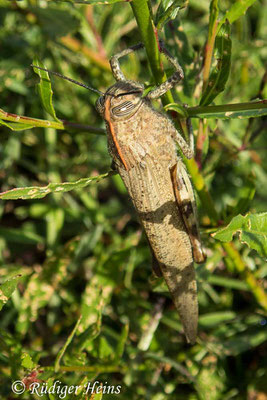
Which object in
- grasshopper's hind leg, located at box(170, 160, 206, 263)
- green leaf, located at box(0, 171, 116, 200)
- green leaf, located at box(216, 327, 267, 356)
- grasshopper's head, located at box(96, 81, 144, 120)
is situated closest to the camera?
green leaf, located at box(0, 171, 116, 200)

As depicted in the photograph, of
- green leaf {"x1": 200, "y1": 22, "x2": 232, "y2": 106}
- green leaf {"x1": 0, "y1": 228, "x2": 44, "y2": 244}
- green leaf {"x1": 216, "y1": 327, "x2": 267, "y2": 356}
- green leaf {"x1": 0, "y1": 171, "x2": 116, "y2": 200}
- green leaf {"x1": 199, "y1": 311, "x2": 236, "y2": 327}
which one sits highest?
green leaf {"x1": 200, "y1": 22, "x2": 232, "y2": 106}

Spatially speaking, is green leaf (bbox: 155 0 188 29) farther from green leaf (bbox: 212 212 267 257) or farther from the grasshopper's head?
green leaf (bbox: 212 212 267 257)

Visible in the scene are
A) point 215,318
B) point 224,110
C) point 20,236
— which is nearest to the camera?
point 224,110

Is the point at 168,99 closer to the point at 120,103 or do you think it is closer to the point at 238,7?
the point at 120,103

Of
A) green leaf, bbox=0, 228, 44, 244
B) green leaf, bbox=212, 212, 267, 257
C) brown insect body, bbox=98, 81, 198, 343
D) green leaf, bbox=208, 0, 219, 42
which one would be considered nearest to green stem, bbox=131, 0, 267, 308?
brown insect body, bbox=98, 81, 198, 343

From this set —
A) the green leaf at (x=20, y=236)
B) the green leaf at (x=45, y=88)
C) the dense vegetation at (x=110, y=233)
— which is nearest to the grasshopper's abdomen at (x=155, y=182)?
the dense vegetation at (x=110, y=233)

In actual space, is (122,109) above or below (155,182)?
above

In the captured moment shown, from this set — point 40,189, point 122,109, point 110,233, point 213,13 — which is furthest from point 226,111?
point 110,233
